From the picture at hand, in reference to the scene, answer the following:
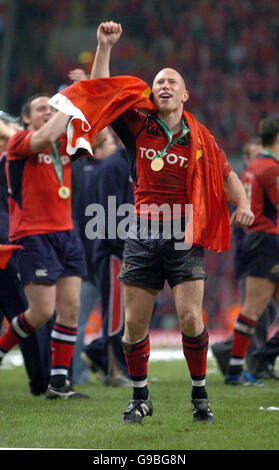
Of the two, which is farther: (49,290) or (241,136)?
(241,136)

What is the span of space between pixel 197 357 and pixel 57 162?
7.41 ft

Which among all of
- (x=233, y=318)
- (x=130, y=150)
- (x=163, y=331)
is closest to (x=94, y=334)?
(x=163, y=331)

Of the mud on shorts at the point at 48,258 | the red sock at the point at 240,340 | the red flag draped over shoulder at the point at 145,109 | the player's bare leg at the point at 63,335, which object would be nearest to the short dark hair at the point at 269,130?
the red sock at the point at 240,340

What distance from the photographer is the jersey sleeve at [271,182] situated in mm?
7000

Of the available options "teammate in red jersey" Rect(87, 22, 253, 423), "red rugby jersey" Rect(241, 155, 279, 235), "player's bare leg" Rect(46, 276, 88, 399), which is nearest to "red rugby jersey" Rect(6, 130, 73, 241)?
"player's bare leg" Rect(46, 276, 88, 399)

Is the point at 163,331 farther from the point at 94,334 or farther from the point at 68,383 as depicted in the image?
the point at 68,383

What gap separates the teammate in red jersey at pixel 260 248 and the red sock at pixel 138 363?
2468 millimetres

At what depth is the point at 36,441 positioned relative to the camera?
4.11 m

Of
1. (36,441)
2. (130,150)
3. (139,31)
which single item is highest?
(139,31)

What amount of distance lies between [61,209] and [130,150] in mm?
1504

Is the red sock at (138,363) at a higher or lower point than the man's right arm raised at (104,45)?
lower

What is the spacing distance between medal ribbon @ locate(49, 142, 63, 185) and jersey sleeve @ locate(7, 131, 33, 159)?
280 mm

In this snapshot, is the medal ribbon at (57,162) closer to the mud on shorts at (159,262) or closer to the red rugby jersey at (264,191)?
the mud on shorts at (159,262)

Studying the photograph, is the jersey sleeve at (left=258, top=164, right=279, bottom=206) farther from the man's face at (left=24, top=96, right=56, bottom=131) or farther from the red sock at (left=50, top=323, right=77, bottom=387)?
the red sock at (left=50, top=323, right=77, bottom=387)
